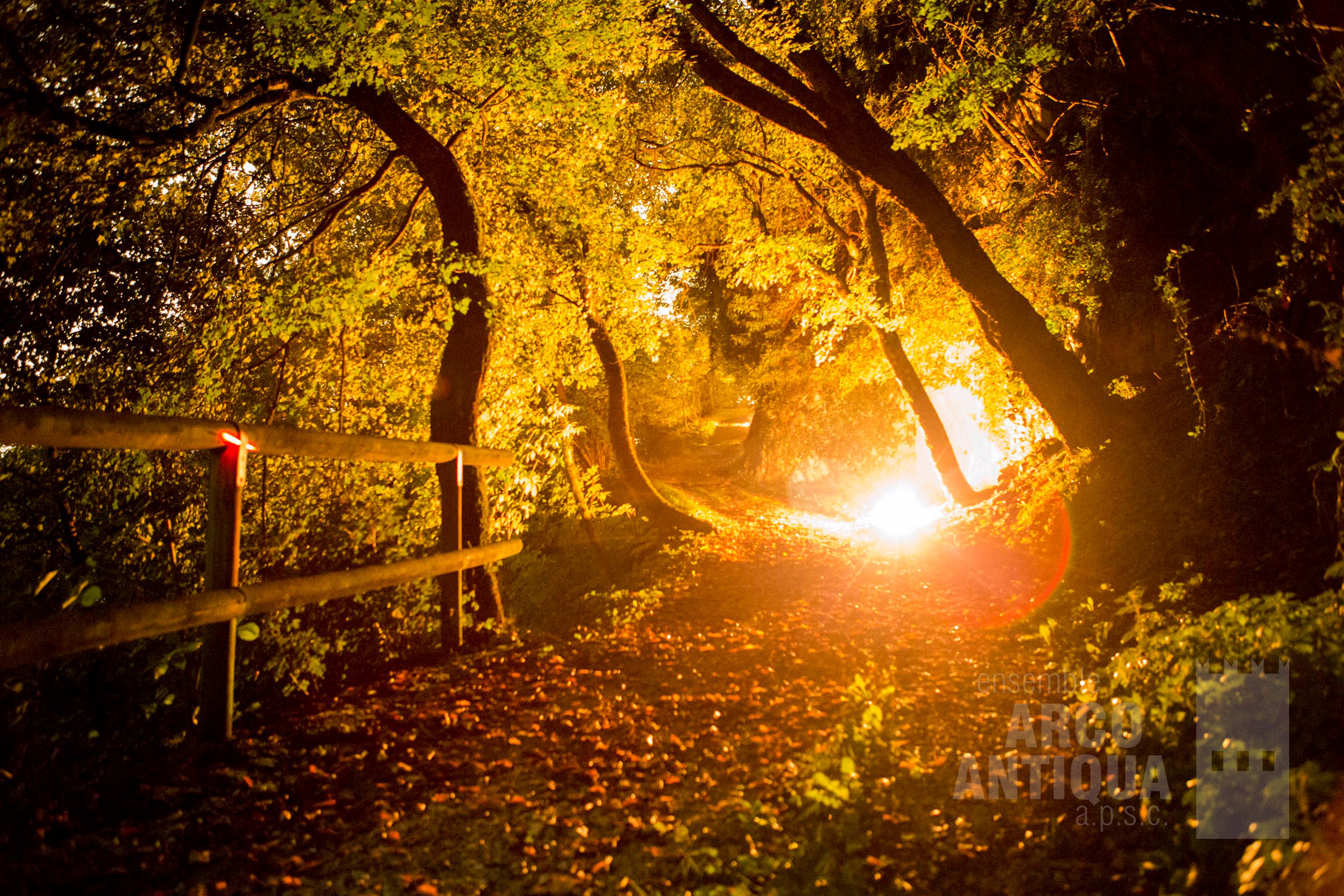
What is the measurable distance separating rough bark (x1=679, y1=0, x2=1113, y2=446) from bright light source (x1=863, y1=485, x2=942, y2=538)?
14.5 feet

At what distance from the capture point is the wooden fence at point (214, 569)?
312cm

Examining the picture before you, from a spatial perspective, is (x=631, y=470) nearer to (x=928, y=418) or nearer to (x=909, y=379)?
(x=909, y=379)

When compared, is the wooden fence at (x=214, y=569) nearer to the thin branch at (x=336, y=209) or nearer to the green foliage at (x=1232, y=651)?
the thin branch at (x=336, y=209)

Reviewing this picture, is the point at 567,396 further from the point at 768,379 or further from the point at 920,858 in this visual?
the point at 920,858

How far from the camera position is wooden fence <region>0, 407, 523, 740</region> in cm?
312

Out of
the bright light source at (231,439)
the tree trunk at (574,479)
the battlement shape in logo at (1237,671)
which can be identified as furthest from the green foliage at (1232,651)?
the tree trunk at (574,479)

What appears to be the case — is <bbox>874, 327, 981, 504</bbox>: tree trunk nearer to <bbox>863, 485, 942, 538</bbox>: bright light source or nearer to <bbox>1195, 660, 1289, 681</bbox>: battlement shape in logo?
<bbox>863, 485, 942, 538</bbox>: bright light source

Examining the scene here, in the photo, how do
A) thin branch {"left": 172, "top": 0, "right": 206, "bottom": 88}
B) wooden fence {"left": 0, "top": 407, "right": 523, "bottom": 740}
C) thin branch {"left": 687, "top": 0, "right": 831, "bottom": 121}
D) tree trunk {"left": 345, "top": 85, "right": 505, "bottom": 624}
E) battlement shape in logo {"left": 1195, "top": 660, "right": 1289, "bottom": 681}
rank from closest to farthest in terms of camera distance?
wooden fence {"left": 0, "top": 407, "right": 523, "bottom": 740} < battlement shape in logo {"left": 1195, "top": 660, "right": 1289, "bottom": 681} < thin branch {"left": 172, "top": 0, "right": 206, "bottom": 88} < tree trunk {"left": 345, "top": 85, "right": 505, "bottom": 624} < thin branch {"left": 687, "top": 0, "right": 831, "bottom": 121}

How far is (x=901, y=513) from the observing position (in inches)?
739

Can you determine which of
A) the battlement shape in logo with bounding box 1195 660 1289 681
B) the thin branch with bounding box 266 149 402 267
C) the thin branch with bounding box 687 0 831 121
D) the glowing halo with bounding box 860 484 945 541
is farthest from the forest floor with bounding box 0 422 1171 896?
the thin branch with bounding box 687 0 831 121

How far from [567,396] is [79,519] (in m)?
19.4

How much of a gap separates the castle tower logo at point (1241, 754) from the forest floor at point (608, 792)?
309 mm

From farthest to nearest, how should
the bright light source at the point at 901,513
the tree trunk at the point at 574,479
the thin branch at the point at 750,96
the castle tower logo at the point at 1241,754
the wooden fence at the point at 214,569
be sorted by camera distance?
the bright light source at the point at 901,513
the tree trunk at the point at 574,479
the thin branch at the point at 750,96
the wooden fence at the point at 214,569
the castle tower logo at the point at 1241,754

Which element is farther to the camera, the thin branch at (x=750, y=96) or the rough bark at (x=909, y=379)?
the rough bark at (x=909, y=379)
